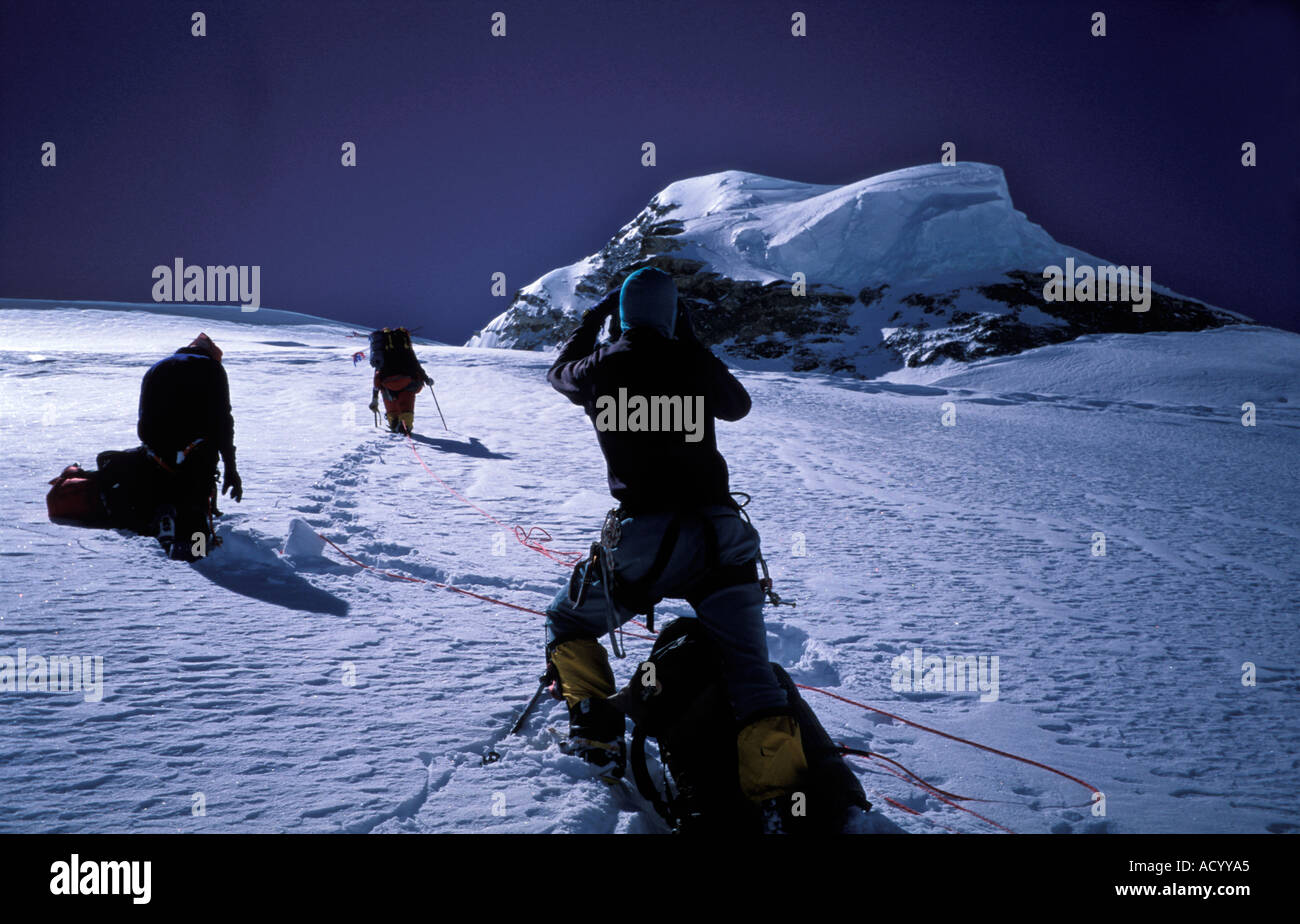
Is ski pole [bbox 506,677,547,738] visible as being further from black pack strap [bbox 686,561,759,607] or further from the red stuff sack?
the red stuff sack

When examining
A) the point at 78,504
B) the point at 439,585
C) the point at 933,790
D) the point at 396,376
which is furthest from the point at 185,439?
the point at 396,376

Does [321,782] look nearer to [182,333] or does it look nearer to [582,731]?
[582,731]

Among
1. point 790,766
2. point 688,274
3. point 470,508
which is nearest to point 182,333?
point 470,508

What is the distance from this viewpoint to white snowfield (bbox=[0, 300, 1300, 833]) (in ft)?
7.17

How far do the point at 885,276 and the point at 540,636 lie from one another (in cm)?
7746

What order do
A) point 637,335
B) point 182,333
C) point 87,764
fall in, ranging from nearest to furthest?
point 87,764 < point 637,335 < point 182,333

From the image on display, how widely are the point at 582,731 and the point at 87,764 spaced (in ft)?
5.00

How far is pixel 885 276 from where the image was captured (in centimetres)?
7350

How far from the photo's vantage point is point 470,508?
6090 millimetres

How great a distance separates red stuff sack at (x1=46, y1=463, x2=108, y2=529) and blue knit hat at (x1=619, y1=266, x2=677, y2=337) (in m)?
4.20
